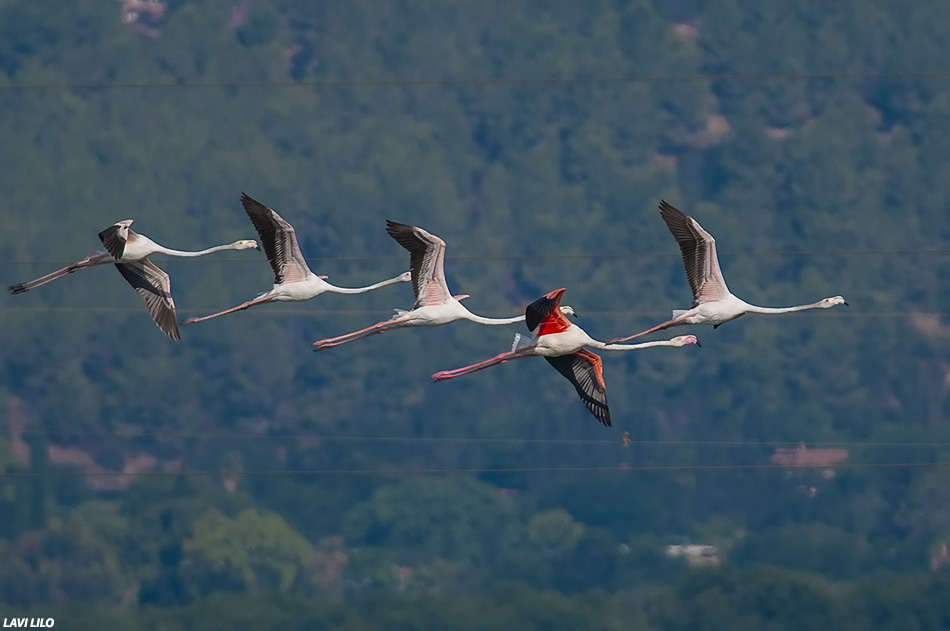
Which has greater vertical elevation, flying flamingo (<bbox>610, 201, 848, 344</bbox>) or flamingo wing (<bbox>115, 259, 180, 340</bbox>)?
flamingo wing (<bbox>115, 259, 180, 340</bbox>)

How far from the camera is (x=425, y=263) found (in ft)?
105

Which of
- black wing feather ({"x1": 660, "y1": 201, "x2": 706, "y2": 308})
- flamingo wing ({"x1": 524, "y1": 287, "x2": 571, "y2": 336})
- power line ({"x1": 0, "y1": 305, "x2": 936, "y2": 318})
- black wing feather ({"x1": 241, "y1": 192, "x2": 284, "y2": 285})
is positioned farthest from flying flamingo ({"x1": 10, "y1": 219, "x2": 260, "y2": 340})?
power line ({"x1": 0, "y1": 305, "x2": 936, "y2": 318})

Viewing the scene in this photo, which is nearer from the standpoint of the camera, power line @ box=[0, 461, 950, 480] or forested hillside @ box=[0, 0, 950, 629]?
forested hillside @ box=[0, 0, 950, 629]

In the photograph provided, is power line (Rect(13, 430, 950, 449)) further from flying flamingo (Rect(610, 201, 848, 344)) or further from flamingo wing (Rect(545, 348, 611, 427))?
flying flamingo (Rect(610, 201, 848, 344))

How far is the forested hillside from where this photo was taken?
58625 mm

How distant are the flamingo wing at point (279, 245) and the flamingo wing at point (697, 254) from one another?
511 centimetres

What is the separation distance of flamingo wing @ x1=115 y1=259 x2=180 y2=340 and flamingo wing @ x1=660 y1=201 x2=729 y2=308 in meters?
7.55

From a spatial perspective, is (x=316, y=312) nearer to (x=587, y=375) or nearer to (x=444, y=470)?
(x=444, y=470)

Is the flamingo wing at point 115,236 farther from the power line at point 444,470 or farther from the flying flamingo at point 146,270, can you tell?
the power line at point 444,470

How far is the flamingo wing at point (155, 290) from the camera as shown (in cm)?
3384

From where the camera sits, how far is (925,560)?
57625 mm

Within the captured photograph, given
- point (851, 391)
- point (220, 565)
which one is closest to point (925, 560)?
point (220, 565)

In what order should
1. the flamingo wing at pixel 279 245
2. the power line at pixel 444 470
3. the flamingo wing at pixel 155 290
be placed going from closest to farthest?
1. the flamingo wing at pixel 279 245
2. the flamingo wing at pixel 155 290
3. the power line at pixel 444 470

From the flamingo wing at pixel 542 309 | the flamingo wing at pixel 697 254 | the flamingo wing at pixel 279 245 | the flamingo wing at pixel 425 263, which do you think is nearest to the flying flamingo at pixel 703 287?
the flamingo wing at pixel 697 254
